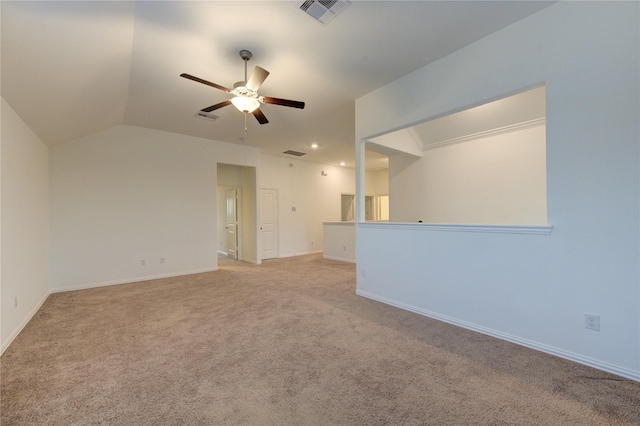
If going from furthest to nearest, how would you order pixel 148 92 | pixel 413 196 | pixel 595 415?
pixel 413 196 < pixel 148 92 < pixel 595 415

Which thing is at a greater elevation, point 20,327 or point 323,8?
point 323,8

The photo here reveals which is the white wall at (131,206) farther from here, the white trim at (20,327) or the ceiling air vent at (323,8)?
the ceiling air vent at (323,8)

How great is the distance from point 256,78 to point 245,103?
344 millimetres

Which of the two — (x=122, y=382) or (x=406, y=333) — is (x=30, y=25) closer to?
(x=122, y=382)

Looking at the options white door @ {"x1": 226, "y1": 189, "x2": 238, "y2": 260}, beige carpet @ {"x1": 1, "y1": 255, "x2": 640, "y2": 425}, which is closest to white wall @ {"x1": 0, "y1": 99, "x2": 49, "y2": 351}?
beige carpet @ {"x1": 1, "y1": 255, "x2": 640, "y2": 425}

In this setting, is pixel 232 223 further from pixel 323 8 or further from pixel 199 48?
pixel 323 8

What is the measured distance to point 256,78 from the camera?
256 centimetres

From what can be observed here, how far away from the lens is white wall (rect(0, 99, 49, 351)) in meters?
2.51

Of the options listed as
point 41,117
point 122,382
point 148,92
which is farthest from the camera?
point 148,92

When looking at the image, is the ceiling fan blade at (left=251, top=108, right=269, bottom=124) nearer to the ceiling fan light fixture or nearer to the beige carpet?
the ceiling fan light fixture

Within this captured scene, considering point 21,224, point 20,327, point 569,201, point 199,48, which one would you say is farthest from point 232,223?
point 569,201

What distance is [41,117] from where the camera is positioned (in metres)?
3.13

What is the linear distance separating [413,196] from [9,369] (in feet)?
19.5

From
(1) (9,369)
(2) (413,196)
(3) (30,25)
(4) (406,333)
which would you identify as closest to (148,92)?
(3) (30,25)
